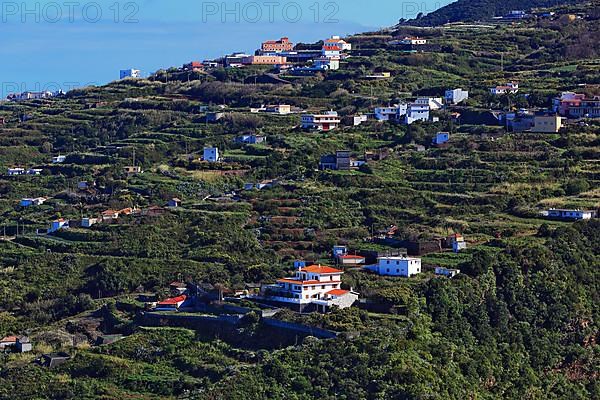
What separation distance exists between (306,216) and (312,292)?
365 inches

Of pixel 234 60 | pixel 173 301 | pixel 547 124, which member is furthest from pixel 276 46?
pixel 173 301

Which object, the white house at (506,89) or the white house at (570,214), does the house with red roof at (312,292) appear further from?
the white house at (506,89)

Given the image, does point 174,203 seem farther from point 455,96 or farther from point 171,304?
point 455,96

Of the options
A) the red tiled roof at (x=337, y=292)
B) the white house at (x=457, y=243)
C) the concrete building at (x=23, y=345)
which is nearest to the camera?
the red tiled roof at (x=337, y=292)

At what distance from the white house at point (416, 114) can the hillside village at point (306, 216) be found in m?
0.10

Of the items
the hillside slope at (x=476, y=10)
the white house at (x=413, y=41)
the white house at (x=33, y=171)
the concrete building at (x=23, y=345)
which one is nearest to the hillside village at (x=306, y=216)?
the concrete building at (x=23, y=345)

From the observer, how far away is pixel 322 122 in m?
59.2

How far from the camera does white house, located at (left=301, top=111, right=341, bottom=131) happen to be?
5903 centimetres

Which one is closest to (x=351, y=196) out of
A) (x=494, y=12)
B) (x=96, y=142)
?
(x=96, y=142)

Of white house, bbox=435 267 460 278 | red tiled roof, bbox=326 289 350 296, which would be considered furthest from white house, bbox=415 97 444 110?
red tiled roof, bbox=326 289 350 296

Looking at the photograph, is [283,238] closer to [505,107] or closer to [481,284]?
[481,284]

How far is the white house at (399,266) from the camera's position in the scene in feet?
128

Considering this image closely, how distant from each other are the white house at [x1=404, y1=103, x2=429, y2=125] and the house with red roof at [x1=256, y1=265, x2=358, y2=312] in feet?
65.8

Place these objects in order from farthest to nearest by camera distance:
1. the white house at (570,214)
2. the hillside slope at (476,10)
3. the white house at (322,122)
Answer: the hillside slope at (476,10)
the white house at (322,122)
the white house at (570,214)
